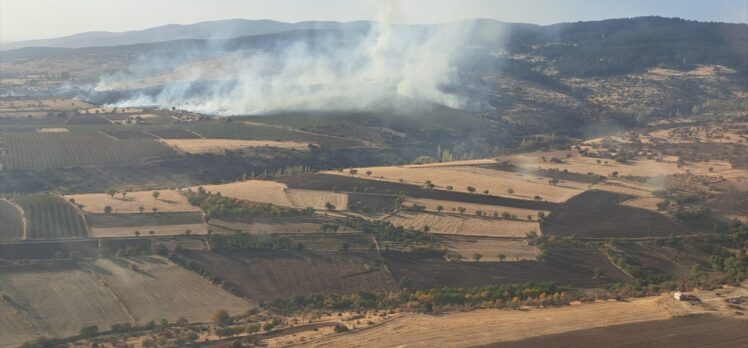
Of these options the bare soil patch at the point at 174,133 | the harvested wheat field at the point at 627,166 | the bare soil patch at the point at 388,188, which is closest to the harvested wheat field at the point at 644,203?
the bare soil patch at the point at 388,188

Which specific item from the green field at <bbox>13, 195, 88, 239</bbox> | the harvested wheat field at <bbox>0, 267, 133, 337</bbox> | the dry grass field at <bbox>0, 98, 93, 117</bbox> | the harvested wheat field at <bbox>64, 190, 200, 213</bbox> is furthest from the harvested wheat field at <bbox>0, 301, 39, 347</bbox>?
the dry grass field at <bbox>0, 98, 93, 117</bbox>

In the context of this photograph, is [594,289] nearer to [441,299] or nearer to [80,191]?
[441,299]

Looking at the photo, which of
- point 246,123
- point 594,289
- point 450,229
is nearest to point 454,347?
point 594,289

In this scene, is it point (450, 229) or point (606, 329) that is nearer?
point (606, 329)

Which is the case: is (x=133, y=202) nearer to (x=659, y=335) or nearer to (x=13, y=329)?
(x=13, y=329)

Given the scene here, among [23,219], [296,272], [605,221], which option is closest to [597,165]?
[605,221]

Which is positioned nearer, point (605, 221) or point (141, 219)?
point (141, 219)
